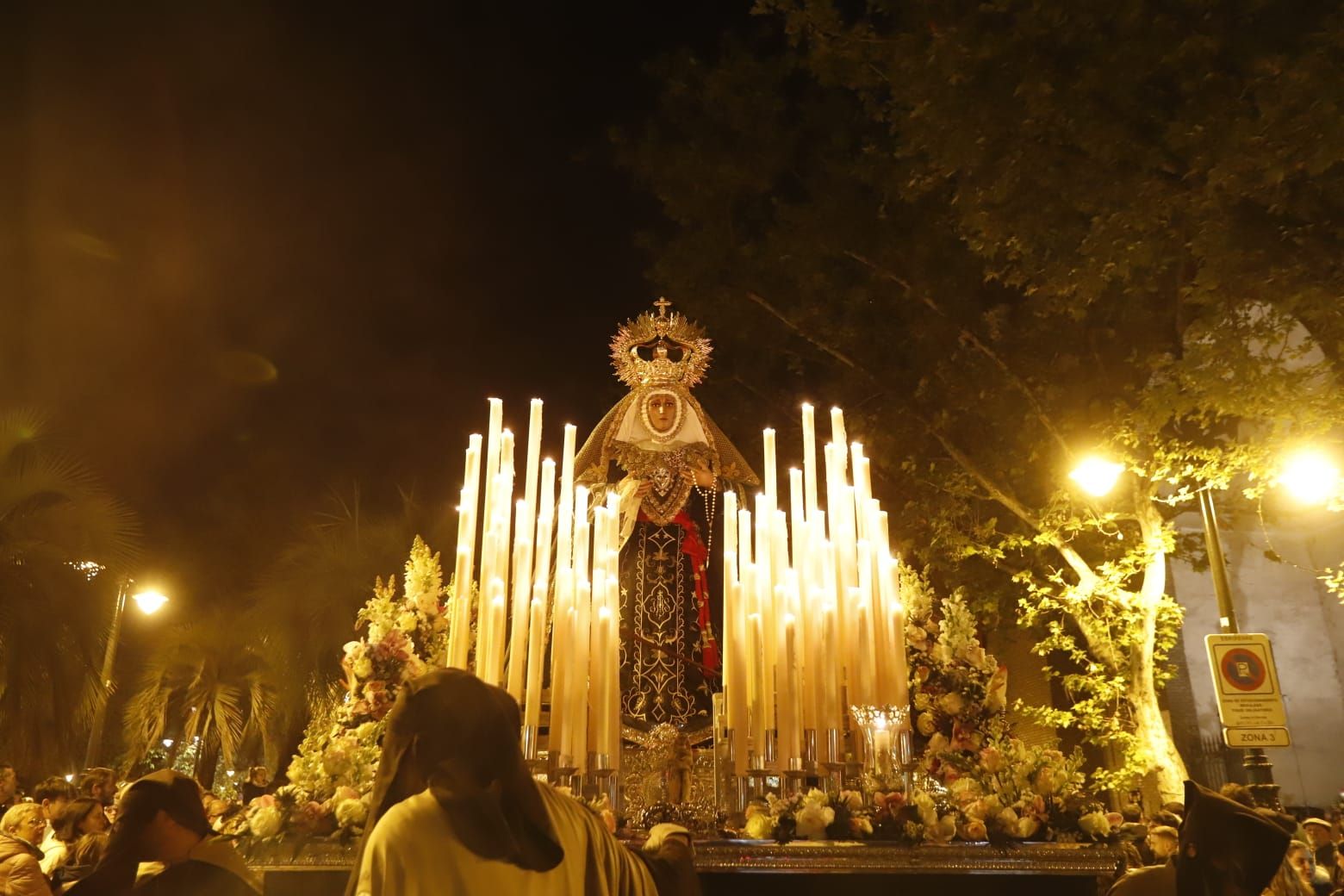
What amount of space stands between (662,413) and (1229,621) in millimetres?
4940

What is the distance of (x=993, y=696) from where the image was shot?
21.4 feet

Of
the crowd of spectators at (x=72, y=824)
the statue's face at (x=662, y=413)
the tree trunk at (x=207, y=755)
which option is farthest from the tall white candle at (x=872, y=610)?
the tree trunk at (x=207, y=755)

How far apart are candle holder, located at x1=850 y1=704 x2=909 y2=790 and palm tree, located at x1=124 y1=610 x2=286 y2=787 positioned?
38.0ft

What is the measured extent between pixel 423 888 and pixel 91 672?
343 inches

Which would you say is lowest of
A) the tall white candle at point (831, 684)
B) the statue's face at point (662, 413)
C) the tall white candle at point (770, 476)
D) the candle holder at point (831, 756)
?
the candle holder at point (831, 756)

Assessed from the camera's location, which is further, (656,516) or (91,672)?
(91,672)

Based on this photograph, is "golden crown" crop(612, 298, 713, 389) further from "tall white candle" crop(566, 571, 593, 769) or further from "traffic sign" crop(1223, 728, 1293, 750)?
"traffic sign" crop(1223, 728, 1293, 750)

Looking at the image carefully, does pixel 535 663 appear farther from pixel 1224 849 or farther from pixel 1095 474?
pixel 1095 474

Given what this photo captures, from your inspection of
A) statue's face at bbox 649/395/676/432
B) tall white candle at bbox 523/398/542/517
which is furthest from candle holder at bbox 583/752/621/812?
statue's face at bbox 649/395/676/432

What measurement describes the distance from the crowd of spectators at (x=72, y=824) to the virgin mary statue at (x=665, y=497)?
126 inches

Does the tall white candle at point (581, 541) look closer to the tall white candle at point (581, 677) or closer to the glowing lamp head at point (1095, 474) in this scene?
the tall white candle at point (581, 677)

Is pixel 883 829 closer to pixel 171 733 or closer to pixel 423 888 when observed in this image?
pixel 423 888

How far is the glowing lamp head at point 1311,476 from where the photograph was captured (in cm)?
873

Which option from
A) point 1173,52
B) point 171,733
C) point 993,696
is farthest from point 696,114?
point 171,733
